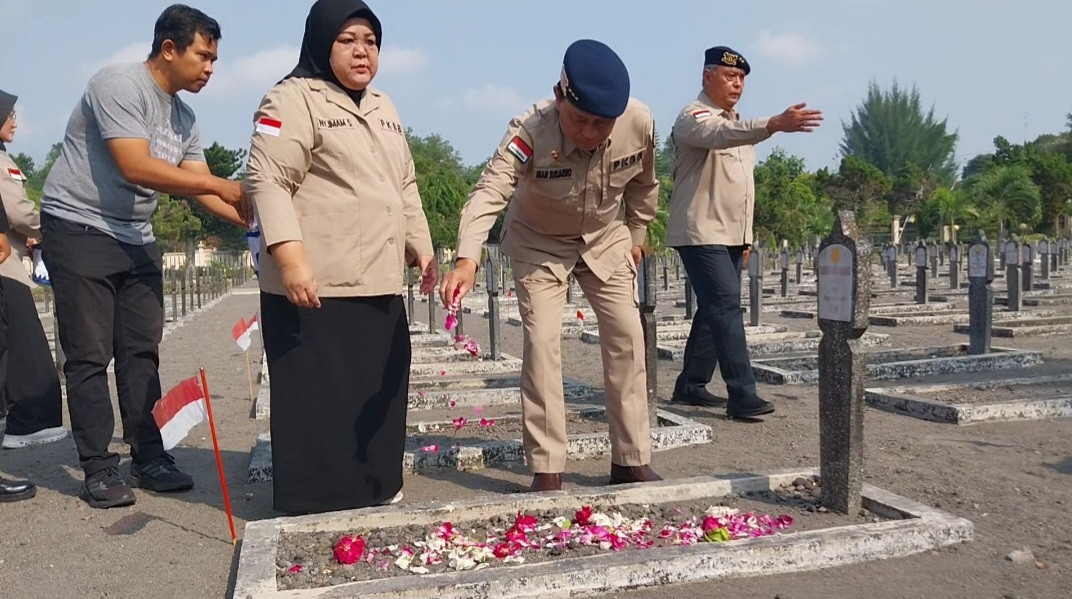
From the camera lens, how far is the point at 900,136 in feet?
270

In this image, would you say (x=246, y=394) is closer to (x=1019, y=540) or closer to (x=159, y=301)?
(x=159, y=301)

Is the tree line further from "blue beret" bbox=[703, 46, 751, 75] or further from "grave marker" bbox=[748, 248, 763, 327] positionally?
"blue beret" bbox=[703, 46, 751, 75]

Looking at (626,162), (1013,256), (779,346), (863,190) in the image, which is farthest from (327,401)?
(863,190)

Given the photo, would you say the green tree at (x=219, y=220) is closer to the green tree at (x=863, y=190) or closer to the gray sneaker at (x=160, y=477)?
the green tree at (x=863, y=190)

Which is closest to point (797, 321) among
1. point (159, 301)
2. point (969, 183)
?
point (159, 301)

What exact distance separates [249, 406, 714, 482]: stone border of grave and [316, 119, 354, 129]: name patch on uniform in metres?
1.56

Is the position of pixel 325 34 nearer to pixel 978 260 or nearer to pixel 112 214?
pixel 112 214

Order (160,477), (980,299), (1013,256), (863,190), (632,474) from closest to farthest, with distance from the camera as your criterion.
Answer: (632,474)
(160,477)
(980,299)
(1013,256)
(863,190)

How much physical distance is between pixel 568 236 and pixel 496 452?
1.22 metres

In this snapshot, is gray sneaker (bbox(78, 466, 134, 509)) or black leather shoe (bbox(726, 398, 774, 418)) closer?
gray sneaker (bbox(78, 466, 134, 509))

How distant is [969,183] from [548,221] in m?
47.3

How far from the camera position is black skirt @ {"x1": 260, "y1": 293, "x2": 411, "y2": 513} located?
12.1 feet

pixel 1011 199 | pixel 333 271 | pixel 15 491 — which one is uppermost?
pixel 1011 199

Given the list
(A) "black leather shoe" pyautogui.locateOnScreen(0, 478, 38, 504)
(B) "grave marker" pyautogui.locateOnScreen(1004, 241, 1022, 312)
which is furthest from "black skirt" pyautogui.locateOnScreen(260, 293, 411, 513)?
(B) "grave marker" pyautogui.locateOnScreen(1004, 241, 1022, 312)
